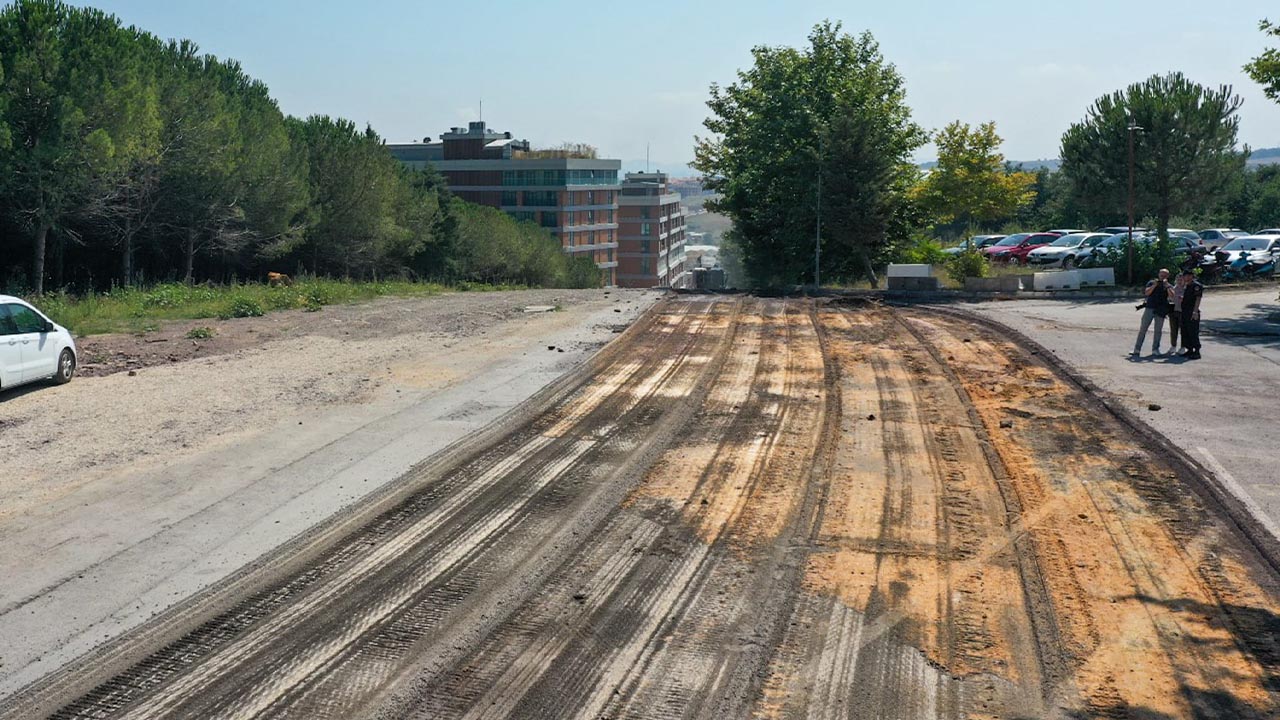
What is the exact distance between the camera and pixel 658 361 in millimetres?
20859

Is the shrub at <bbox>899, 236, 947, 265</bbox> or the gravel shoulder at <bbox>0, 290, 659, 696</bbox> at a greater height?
the shrub at <bbox>899, 236, 947, 265</bbox>

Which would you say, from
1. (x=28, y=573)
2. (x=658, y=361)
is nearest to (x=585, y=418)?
(x=658, y=361)

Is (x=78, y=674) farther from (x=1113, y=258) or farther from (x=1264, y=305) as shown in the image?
(x=1113, y=258)

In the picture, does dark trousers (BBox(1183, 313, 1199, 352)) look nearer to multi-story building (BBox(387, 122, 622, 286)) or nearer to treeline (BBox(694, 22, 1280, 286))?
treeline (BBox(694, 22, 1280, 286))

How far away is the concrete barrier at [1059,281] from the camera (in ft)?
113

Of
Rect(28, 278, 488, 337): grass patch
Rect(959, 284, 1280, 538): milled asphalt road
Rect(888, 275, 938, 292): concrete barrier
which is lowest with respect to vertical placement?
Rect(959, 284, 1280, 538): milled asphalt road

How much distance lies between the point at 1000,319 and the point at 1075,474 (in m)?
16.0

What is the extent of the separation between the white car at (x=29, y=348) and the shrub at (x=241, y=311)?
32.5ft

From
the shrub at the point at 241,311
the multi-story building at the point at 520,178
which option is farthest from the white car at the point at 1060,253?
the multi-story building at the point at 520,178

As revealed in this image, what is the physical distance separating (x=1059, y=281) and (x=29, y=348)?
1186 inches

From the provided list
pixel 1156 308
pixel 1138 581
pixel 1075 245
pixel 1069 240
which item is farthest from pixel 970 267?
pixel 1138 581

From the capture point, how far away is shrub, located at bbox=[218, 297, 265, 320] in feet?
93.2

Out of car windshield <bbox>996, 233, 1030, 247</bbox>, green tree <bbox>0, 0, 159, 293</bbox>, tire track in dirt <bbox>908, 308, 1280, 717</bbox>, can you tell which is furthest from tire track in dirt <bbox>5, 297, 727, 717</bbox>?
car windshield <bbox>996, 233, 1030, 247</bbox>

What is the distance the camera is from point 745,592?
8656mm
